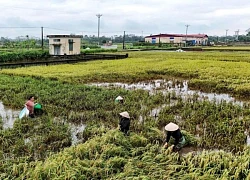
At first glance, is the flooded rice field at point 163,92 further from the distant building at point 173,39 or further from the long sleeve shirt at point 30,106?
the distant building at point 173,39

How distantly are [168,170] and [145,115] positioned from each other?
13.0 feet

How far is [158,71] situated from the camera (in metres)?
19.3

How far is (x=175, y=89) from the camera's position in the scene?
13.5m

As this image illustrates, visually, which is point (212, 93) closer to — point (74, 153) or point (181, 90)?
point (181, 90)

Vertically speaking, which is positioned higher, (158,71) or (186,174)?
(158,71)

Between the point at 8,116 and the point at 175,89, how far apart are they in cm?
808

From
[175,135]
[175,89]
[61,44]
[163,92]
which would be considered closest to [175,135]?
[175,135]

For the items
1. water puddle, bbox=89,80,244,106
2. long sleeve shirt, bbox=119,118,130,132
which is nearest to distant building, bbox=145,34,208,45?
water puddle, bbox=89,80,244,106

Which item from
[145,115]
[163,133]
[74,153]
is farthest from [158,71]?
[74,153]

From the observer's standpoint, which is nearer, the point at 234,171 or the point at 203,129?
the point at 234,171

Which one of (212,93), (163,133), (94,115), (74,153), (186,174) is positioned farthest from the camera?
(212,93)

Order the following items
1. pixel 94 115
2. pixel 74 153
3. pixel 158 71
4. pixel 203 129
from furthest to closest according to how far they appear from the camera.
A: pixel 158 71, pixel 94 115, pixel 203 129, pixel 74 153

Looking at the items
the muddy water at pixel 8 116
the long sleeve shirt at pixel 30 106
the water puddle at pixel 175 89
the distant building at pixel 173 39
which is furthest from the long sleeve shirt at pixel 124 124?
the distant building at pixel 173 39

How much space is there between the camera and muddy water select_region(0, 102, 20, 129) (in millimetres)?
7797
